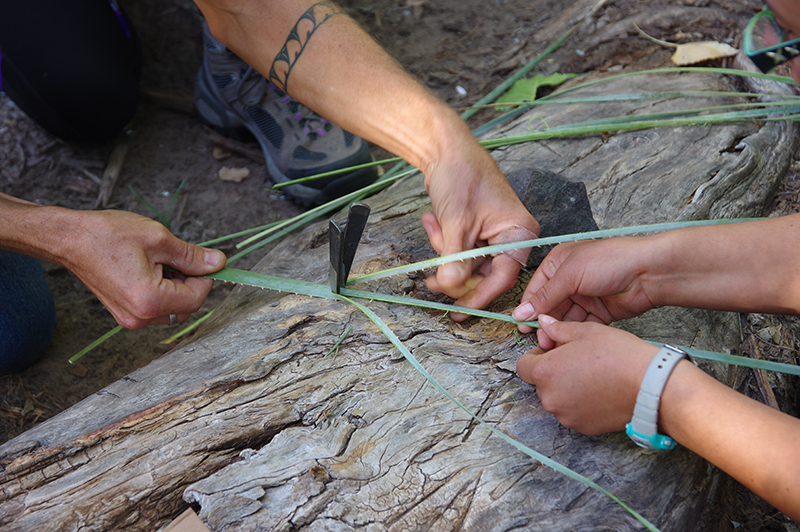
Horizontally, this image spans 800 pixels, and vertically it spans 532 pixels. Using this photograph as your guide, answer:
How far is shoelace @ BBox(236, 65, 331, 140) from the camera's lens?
256cm

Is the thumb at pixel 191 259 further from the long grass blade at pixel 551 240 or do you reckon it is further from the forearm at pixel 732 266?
the forearm at pixel 732 266

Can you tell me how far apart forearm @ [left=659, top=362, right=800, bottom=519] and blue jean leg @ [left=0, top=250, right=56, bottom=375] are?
2.01m

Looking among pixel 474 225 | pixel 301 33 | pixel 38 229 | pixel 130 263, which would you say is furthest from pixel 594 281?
pixel 38 229

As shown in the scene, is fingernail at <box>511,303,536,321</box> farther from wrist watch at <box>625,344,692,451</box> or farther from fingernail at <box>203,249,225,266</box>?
fingernail at <box>203,249,225,266</box>

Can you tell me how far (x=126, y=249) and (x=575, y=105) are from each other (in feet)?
6.45

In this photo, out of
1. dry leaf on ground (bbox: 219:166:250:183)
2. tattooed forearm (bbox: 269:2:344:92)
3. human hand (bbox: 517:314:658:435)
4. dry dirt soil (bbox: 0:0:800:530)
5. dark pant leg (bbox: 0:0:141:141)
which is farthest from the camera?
dry leaf on ground (bbox: 219:166:250:183)

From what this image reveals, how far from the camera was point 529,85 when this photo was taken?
8.58 ft

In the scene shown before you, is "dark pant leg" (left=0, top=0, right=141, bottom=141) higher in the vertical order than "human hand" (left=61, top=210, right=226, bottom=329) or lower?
higher

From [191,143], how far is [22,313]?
143 centimetres

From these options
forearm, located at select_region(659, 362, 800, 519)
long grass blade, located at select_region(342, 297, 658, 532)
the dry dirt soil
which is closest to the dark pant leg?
the dry dirt soil

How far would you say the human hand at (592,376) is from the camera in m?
1.05

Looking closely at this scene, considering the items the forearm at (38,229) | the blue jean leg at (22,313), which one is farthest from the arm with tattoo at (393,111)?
the blue jean leg at (22,313)

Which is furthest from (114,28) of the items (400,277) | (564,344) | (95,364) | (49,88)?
(564,344)

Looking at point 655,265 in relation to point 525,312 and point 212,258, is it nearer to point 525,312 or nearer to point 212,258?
point 525,312
